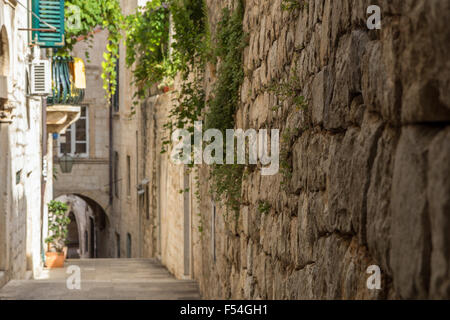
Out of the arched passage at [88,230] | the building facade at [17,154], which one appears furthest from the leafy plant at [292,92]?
the arched passage at [88,230]

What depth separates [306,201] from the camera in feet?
9.96

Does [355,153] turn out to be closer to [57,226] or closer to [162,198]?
[162,198]

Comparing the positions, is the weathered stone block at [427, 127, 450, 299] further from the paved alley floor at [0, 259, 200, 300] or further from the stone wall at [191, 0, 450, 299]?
the paved alley floor at [0, 259, 200, 300]

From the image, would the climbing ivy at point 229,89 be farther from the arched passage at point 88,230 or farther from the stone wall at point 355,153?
the arched passage at point 88,230

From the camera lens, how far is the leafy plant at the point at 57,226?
45.6 feet

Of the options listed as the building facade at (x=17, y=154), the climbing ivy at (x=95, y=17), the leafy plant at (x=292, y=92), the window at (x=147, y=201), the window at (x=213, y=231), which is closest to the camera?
the leafy plant at (x=292, y=92)

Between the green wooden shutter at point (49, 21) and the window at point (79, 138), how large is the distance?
1402 centimetres

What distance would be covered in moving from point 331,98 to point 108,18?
1018 centimetres

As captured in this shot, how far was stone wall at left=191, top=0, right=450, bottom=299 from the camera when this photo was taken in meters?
1.60

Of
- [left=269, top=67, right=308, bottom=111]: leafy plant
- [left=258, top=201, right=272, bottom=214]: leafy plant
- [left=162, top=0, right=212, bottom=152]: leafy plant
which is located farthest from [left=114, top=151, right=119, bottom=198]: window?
[left=269, top=67, right=308, bottom=111]: leafy plant

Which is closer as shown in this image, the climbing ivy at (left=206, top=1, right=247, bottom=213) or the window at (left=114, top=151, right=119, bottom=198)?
the climbing ivy at (left=206, top=1, right=247, bottom=213)

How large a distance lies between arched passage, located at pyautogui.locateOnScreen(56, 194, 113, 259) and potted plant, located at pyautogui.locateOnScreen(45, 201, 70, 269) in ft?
34.6

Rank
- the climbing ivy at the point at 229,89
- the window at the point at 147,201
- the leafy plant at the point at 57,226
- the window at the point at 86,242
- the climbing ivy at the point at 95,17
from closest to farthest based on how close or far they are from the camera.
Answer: the climbing ivy at the point at 229,89 → the climbing ivy at the point at 95,17 → the leafy plant at the point at 57,226 → the window at the point at 147,201 → the window at the point at 86,242
